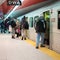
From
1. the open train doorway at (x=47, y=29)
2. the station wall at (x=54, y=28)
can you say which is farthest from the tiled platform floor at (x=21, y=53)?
the open train doorway at (x=47, y=29)

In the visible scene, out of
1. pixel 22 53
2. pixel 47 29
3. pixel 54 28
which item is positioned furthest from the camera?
pixel 47 29

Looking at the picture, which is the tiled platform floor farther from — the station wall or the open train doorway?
the open train doorway

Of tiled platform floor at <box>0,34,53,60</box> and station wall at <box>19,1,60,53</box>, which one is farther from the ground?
station wall at <box>19,1,60,53</box>

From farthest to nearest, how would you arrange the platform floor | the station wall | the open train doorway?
the open train doorway → the station wall → the platform floor

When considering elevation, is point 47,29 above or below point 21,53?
above

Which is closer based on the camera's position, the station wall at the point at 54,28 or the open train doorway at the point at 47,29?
the station wall at the point at 54,28

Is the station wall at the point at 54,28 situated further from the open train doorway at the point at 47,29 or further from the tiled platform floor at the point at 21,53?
the tiled platform floor at the point at 21,53

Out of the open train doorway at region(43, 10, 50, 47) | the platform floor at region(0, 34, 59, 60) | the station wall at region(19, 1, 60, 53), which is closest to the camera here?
the platform floor at region(0, 34, 59, 60)

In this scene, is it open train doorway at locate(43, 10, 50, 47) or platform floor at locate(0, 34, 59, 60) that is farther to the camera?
open train doorway at locate(43, 10, 50, 47)

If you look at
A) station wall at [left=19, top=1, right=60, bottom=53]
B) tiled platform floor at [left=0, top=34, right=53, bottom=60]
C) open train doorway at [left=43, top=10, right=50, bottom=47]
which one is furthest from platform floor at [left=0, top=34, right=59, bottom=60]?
open train doorway at [left=43, top=10, right=50, bottom=47]

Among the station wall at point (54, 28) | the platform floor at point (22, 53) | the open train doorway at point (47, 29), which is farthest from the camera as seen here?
the open train doorway at point (47, 29)

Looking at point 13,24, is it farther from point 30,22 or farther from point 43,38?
point 43,38

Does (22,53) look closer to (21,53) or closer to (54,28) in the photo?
(21,53)

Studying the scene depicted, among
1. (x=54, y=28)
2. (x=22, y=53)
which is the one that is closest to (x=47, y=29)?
(x=54, y=28)
